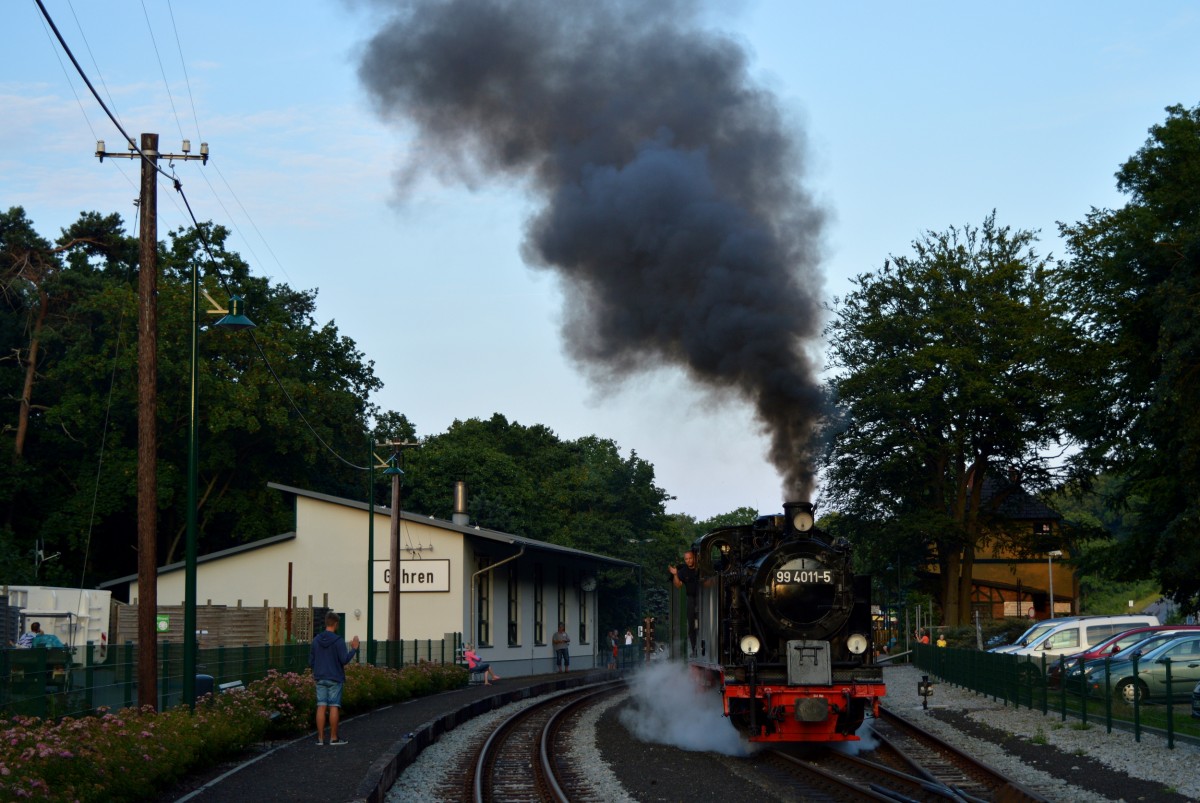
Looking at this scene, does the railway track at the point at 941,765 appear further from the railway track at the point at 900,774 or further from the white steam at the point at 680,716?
the white steam at the point at 680,716

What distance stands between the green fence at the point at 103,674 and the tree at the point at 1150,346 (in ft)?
67.5

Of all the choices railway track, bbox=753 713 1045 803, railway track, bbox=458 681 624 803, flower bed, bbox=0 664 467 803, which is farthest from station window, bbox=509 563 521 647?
railway track, bbox=753 713 1045 803

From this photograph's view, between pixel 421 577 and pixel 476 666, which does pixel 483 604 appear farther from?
pixel 476 666

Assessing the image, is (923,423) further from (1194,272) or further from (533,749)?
(533,749)

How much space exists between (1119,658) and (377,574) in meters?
26.1

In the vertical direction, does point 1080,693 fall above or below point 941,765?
above

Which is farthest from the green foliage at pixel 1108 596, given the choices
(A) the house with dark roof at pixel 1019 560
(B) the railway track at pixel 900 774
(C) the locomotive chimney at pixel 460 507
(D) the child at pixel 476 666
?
(B) the railway track at pixel 900 774

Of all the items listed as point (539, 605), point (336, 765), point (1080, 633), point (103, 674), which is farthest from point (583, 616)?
point (336, 765)

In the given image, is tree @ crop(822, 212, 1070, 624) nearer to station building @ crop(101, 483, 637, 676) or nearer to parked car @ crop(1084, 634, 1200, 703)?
station building @ crop(101, 483, 637, 676)

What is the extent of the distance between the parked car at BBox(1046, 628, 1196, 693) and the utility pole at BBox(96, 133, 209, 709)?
1360 centimetres

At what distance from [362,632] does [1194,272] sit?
27886 millimetres

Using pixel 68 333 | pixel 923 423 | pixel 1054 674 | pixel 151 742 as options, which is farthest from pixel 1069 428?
pixel 68 333

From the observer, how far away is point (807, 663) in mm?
16359

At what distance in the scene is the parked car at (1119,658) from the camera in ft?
68.8
